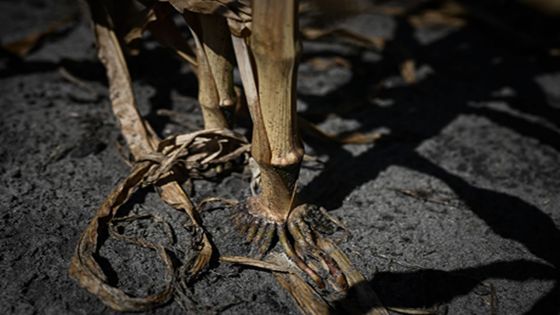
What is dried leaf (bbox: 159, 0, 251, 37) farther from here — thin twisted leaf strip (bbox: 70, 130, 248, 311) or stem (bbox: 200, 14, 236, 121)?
thin twisted leaf strip (bbox: 70, 130, 248, 311)

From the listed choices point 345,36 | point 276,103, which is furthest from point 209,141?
point 345,36

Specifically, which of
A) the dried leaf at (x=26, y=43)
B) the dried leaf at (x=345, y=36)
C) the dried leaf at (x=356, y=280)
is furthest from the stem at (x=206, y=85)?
the dried leaf at (x=26, y=43)

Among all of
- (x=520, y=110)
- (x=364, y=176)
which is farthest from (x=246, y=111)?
(x=520, y=110)

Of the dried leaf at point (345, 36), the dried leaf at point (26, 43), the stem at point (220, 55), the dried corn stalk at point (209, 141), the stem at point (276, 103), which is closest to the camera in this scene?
the stem at point (276, 103)

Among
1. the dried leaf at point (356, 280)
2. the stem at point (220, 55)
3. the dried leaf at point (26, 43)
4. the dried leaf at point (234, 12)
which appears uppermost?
the dried leaf at point (234, 12)

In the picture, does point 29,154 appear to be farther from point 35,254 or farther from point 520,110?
point 520,110

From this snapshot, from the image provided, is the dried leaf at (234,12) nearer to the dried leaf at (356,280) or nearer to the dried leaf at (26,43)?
the dried leaf at (356,280)

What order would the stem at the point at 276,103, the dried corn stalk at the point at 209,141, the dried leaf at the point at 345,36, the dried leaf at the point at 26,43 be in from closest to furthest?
the stem at the point at 276,103 → the dried corn stalk at the point at 209,141 → the dried leaf at the point at 345,36 → the dried leaf at the point at 26,43

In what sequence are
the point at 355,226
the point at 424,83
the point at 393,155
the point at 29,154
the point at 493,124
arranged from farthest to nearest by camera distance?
the point at 424,83, the point at 493,124, the point at 393,155, the point at 29,154, the point at 355,226
